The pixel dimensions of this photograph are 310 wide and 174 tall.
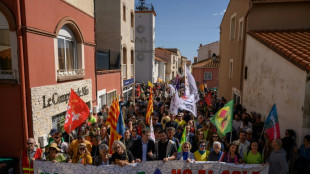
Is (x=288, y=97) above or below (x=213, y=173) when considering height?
above

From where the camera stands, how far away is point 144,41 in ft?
109

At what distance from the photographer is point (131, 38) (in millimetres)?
18094

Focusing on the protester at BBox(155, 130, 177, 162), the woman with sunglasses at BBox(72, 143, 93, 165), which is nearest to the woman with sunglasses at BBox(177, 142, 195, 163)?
the protester at BBox(155, 130, 177, 162)

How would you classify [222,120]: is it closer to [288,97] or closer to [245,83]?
[288,97]

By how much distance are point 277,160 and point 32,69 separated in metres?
6.93

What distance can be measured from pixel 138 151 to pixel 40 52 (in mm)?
4452

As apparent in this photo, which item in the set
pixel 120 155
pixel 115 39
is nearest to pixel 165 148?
pixel 120 155

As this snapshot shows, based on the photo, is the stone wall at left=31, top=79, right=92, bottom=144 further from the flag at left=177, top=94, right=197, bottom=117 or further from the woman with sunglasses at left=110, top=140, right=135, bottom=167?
the flag at left=177, top=94, right=197, bottom=117

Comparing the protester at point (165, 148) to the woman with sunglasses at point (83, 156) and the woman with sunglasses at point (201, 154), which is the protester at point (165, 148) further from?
the woman with sunglasses at point (83, 156)

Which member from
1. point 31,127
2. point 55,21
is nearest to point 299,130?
point 31,127

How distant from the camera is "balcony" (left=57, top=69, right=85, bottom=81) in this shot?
7899 mm

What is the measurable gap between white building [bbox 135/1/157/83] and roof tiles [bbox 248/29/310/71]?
77.5 ft

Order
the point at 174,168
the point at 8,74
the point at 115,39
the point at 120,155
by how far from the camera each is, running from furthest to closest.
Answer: the point at 115,39 < the point at 8,74 < the point at 174,168 < the point at 120,155

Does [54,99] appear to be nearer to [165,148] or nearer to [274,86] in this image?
[165,148]
